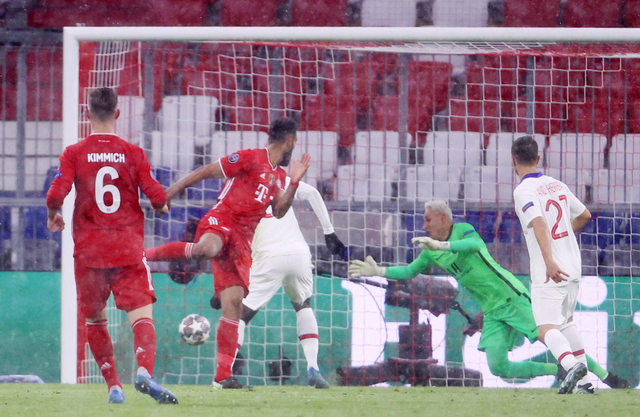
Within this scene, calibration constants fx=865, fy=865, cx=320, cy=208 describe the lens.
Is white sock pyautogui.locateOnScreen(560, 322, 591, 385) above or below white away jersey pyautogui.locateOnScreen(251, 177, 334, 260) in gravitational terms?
below

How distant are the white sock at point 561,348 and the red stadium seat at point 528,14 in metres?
5.22

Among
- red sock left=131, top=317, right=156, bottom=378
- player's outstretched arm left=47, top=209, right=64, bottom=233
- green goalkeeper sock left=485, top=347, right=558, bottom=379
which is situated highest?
player's outstretched arm left=47, top=209, right=64, bottom=233

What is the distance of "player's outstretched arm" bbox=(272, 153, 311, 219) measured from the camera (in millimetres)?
4309

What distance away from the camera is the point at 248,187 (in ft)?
15.6

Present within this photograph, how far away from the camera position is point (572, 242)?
4484 millimetres

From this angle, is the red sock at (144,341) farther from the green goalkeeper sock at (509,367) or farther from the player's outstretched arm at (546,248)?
the green goalkeeper sock at (509,367)

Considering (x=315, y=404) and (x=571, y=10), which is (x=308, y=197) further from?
(x=571, y=10)

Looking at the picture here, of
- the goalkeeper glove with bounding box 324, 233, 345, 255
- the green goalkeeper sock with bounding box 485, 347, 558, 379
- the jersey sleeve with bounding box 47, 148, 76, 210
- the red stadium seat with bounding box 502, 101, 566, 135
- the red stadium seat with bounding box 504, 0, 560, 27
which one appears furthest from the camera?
the red stadium seat with bounding box 504, 0, 560, 27

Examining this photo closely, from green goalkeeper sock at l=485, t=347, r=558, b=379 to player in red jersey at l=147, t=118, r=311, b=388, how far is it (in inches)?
58.8

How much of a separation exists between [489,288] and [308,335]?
1.11 metres

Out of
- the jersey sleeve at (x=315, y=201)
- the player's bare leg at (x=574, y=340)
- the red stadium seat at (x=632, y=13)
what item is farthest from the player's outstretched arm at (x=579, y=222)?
the red stadium seat at (x=632, y=13)

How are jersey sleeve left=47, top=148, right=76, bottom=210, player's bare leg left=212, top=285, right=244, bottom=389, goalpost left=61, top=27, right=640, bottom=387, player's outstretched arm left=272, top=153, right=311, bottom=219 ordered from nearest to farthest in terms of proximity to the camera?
jersey sleeve left=47, top=148, right=76, bottom=210 < player's outstretched arm left=272, top=153, right=311, bottom=219 < player's bare leg left=212, top=285, right=244, bottom=389 < goalpost left=61, top=27, right=640, bottom=387

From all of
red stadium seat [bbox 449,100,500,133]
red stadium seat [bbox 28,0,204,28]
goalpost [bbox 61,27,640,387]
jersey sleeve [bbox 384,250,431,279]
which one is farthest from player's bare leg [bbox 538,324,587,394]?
red stadium seat [bbox 28,0,204,28]

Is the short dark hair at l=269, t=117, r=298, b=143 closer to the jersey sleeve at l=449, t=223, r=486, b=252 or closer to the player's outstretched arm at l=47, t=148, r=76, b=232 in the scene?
the jersey sleeve at l=449, t=223, r=486, b=252
